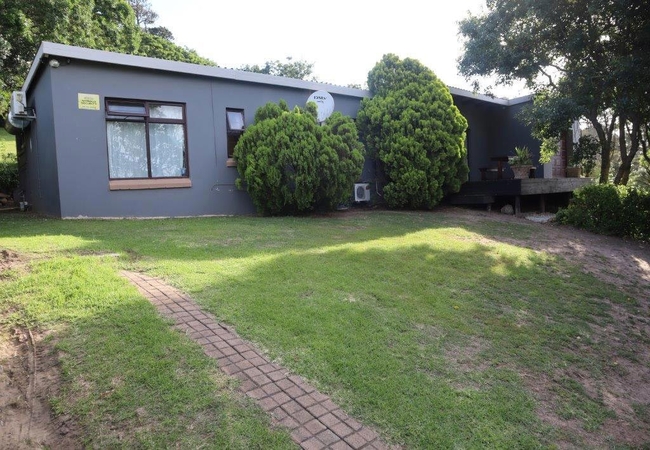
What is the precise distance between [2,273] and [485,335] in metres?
5.08

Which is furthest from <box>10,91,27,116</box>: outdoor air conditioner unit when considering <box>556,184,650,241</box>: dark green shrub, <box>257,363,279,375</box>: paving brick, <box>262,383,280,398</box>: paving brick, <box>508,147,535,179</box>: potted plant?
<box>556,184,650,241</box>: dark green shrub

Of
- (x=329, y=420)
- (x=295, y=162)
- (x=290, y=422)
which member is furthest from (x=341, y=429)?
(x=295, y=162)

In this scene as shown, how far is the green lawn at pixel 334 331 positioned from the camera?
279 cm

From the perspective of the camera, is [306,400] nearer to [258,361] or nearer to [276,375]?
[276,375]

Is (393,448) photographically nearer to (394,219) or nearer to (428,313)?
(428,313)

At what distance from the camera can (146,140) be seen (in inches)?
376

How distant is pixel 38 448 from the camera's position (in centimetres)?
242

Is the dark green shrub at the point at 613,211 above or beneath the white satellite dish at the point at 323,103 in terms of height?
beneath

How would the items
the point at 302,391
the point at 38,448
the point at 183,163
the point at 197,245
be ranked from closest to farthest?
the point at 38,448
the point at 302,391
the point at 197,245
the point at 183,163

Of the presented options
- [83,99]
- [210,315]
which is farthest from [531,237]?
[83,99]

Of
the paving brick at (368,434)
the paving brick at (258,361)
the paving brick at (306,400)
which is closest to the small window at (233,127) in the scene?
the paving brick at (258,361)

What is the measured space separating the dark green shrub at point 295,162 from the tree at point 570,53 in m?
4.47

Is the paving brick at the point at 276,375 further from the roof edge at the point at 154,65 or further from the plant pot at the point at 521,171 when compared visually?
the plant pot at the point at 521,171

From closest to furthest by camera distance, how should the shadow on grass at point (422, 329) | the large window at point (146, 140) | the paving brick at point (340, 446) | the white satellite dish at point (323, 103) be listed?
the paving brick at point (340, 446)
the shadow on grass at point (422, 329)
the large window at point (146, 140)
the white satellite dish at point (323, 103)
